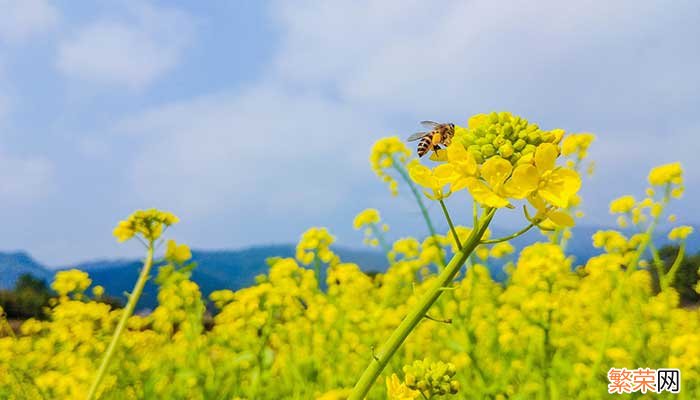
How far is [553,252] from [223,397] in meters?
1.93

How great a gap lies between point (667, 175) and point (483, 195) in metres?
4.16

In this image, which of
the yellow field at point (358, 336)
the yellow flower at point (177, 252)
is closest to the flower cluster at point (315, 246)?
the yellow field at point (358, 336)

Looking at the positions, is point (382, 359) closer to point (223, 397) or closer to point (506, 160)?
point (506, 160)

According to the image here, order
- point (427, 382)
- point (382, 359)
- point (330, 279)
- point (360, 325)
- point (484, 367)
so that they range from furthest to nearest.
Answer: point (330, 279)
point (360, 325)
point (484, 367)
point (427, 382)
point (382, 359)

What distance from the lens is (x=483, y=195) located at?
1401 mm

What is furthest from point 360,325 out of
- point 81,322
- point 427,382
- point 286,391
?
point 427,382

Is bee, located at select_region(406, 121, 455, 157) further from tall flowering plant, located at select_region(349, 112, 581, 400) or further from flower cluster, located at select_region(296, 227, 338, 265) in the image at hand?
flower cluster, located at select_region(296, 227, 338, 265)

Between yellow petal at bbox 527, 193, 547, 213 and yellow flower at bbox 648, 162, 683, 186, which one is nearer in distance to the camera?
yellow petal at bbox 527, 193, 547, 213

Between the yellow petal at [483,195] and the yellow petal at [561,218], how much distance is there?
127 millimetres

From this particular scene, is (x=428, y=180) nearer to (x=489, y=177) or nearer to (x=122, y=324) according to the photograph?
(x=489, y=177)

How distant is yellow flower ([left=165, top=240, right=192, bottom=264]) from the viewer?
126 inches

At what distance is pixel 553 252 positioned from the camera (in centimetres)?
386

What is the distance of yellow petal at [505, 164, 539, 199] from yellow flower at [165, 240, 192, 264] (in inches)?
83.2

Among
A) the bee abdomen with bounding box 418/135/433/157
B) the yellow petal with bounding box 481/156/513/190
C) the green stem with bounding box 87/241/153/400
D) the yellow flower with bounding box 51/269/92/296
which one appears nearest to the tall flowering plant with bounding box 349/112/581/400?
the yellow petal with bounding box 481/156/513/190
